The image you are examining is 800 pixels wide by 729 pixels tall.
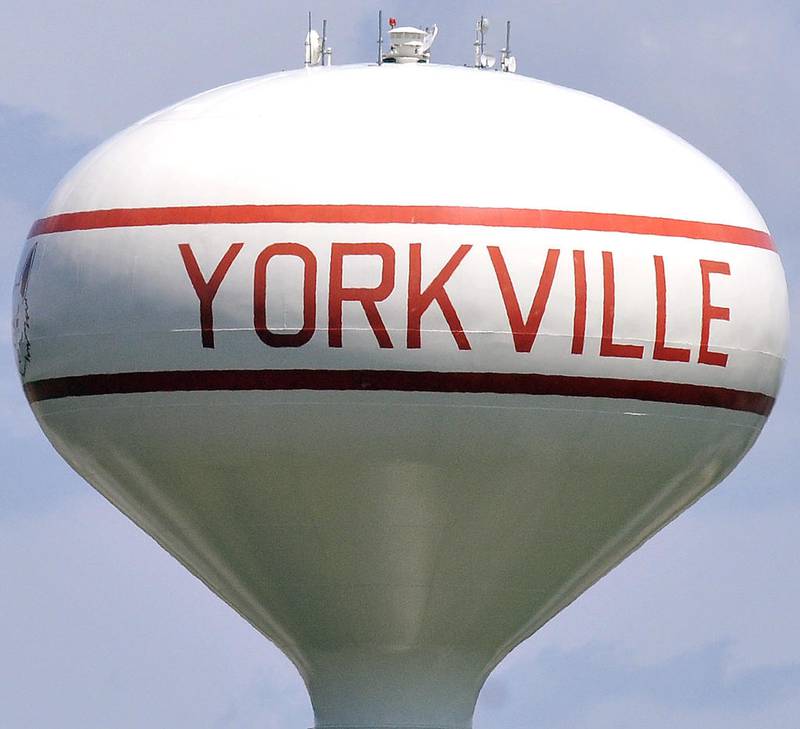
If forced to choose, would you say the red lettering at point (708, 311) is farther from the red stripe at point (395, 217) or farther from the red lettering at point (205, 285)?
the red lettering at point (205, 285)

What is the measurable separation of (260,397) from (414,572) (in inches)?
102

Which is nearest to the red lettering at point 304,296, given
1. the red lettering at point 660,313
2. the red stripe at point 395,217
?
the red stripe at point 395,217

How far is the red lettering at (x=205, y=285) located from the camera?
30.2 metres

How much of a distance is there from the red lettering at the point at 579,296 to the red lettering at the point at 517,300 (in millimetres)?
214

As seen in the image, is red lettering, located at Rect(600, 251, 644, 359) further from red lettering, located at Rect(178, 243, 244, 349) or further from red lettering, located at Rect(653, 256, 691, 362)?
red lettering, located at Rect(178, 243, 244, 349)

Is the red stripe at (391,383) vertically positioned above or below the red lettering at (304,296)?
below

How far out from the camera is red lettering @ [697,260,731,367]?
31.0 metres

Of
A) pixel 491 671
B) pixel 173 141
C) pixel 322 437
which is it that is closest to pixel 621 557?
pixel 491 671

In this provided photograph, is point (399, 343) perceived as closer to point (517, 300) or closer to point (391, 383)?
point (391, 383)

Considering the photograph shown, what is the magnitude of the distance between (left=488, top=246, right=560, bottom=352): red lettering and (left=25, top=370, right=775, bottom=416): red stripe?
394 millimetres

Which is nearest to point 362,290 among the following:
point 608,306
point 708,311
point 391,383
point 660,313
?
point 391,383

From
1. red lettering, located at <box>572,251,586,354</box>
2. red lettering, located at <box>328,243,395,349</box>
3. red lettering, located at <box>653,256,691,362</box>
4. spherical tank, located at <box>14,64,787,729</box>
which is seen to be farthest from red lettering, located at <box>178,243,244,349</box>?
red lettering, located at <box>653,256,691,362</box>

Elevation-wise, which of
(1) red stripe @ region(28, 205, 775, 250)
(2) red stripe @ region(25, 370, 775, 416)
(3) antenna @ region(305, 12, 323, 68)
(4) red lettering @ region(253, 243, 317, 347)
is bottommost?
(2) red stripe @ region(25, 370, 775, 416)

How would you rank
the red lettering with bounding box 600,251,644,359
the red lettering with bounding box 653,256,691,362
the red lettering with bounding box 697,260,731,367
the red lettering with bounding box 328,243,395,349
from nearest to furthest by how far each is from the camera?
the red lettering with bounding box 328,243,395,349 < the red lettering with bounding box 600,251,644,359 < the red lettering with bounding box 653,256,691,362 < the red lettering with bounding box 697,260,731,367
